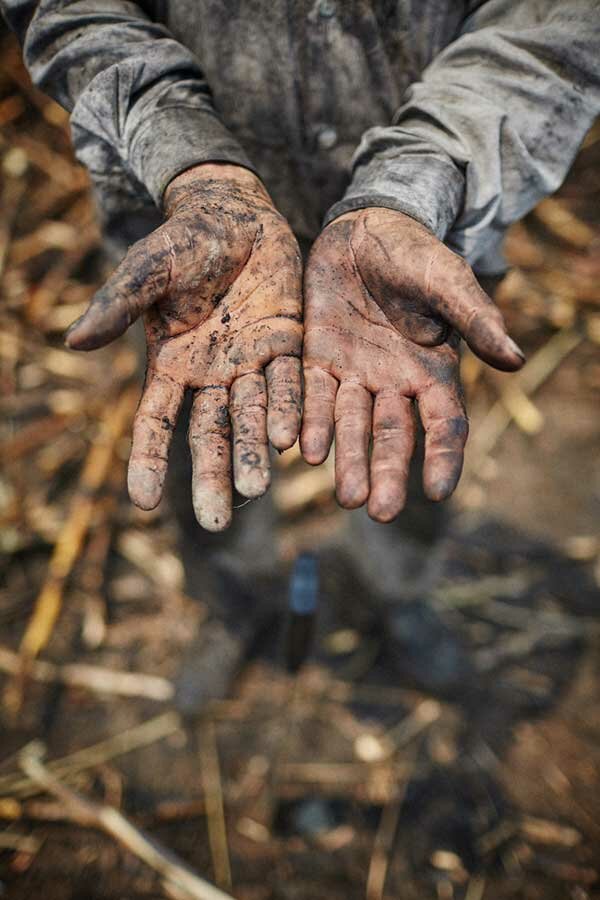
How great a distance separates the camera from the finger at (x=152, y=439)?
3.55 feet

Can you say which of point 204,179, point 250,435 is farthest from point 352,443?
point 204,179

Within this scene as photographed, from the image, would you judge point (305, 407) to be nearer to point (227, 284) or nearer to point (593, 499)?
point (227, 284)

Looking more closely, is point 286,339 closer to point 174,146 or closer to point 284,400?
point 284,400

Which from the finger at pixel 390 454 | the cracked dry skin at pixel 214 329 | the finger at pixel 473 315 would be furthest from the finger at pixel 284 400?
the finger at pixel 473 315

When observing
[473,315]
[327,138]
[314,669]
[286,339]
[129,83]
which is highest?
[129,83]

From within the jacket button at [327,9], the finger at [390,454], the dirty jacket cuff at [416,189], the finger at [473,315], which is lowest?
the finger at [390,454]

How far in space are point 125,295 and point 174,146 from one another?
0.36m

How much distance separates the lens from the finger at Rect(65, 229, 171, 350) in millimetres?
1018

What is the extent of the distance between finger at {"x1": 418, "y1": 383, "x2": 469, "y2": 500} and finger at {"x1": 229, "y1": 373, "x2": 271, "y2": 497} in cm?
26

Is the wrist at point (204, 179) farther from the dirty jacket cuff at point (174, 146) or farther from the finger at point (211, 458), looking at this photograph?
the finger at point (211, 458)

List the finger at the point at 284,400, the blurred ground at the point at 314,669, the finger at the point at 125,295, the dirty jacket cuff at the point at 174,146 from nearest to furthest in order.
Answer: the finger at the point at 125,295
the finger at the point at 284,400
the dirty jacket cuff at the point at 174,146
the blurred ground at the point at 314,669

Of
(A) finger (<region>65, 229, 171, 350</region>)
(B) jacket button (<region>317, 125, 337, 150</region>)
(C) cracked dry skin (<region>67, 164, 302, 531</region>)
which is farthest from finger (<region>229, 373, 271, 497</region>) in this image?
(B) jacket button (<region>317, 125, 337, 150</region>)

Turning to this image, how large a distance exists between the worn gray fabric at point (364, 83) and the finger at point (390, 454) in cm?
33

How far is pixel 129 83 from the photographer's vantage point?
1244 mm
